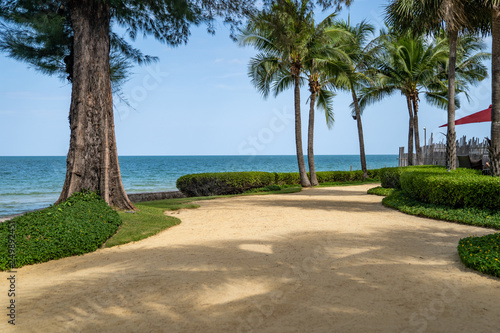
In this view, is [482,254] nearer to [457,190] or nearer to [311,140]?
[457,190]

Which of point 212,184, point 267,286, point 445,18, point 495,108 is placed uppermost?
point 445,18

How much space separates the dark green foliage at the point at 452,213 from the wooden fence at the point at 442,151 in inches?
293

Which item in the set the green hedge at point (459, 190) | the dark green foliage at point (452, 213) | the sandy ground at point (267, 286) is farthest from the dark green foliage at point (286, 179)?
the sandy ground at point (267, 286)

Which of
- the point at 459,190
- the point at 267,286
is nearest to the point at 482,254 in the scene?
the point at 267,286

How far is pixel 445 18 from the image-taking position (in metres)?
10.9

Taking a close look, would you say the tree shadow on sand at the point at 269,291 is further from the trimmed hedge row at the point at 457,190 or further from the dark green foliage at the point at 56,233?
the trimmed hedge row at the point at 457,190

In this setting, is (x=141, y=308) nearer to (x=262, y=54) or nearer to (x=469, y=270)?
(x=469, y=270)

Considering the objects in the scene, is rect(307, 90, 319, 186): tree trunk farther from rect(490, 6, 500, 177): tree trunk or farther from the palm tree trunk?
rect(490, 6, 500, 177): tree trunk

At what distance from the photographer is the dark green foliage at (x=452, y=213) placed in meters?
7.76

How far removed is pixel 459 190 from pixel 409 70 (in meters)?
15.4

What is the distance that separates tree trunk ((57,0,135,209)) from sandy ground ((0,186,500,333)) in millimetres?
2800

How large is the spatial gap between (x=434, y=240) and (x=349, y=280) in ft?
9.81

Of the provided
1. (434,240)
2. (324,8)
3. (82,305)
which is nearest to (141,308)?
(82,305)

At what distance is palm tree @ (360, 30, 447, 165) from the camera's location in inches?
859
